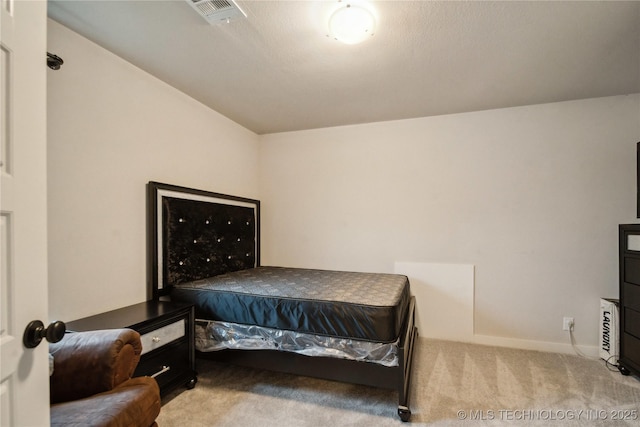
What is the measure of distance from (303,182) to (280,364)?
2.17 meters

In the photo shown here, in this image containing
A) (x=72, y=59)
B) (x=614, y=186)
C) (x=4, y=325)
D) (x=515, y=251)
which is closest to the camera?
(x=4, y=325)

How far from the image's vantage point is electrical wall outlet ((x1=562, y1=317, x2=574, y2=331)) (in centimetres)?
280

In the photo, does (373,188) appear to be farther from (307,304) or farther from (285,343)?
(285,343)

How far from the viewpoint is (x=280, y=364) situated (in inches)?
84.6

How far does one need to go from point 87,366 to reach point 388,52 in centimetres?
235

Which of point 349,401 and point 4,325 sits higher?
point 4,325

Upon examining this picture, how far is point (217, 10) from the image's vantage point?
1.64 metres

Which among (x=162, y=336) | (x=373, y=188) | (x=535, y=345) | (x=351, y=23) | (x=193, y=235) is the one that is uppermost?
(x=351, y=23)

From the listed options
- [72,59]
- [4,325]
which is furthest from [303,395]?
[72,59]

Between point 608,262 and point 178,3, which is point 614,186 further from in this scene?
point 178,3

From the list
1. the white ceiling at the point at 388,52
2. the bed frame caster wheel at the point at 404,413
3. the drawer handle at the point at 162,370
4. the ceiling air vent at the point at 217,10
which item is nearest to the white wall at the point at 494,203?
the white ceiling at the point at 388,52

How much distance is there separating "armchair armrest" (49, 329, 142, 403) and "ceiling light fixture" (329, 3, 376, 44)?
1.88 metres

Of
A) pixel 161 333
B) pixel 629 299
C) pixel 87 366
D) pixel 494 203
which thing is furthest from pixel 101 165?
pixel 629 299

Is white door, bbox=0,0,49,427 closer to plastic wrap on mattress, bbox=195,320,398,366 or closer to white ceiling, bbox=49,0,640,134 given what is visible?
white ceiling, bbox=49,0,640,134
